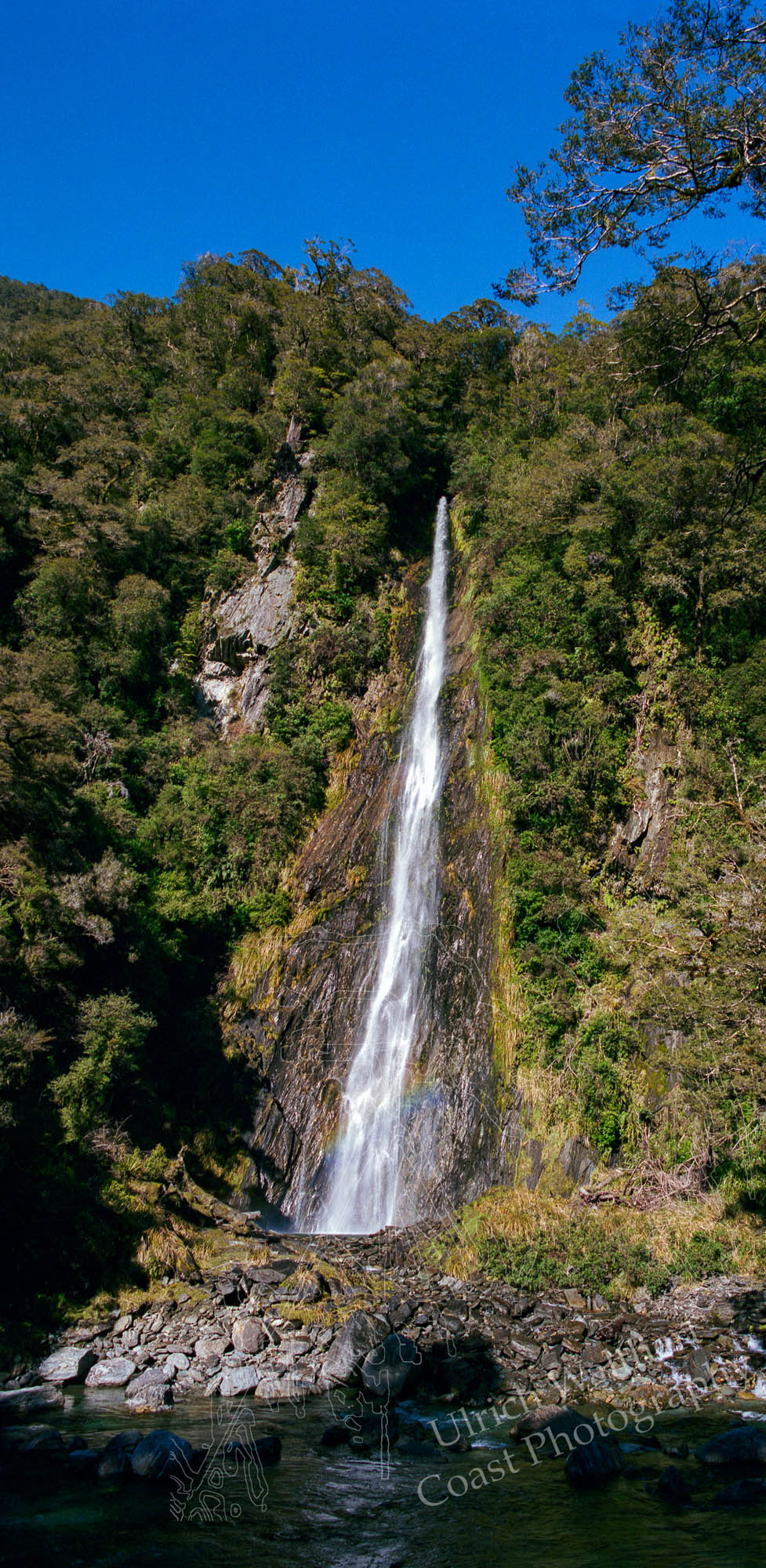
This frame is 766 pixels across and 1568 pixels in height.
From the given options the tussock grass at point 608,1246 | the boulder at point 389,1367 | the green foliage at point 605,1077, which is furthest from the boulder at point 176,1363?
the green foliage at point 605,1077

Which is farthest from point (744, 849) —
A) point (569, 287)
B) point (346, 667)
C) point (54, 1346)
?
point (346, 667)

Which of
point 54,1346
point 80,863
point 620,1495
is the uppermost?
point 80,863

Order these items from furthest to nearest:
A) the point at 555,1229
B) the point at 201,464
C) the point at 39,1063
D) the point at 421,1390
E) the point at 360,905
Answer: the point at 201,464 → the point at 360,905 → the point at 39,1063 → the point at 555,1229 → the point at 421,1390

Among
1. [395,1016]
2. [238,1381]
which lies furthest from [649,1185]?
[395,1016]

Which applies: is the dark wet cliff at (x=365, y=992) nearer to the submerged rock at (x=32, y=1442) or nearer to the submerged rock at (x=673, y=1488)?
the submerged rock at (x=673, y=1488)

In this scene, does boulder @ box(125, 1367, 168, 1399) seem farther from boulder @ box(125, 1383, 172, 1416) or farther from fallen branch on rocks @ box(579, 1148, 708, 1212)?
fallen branch on rocks @ box(579, 1148, 708, 1212)

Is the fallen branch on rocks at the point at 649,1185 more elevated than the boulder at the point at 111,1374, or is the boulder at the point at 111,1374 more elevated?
the fallen branch on rocks at the point at 649,1185

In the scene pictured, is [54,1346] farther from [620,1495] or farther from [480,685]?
[480,685]
